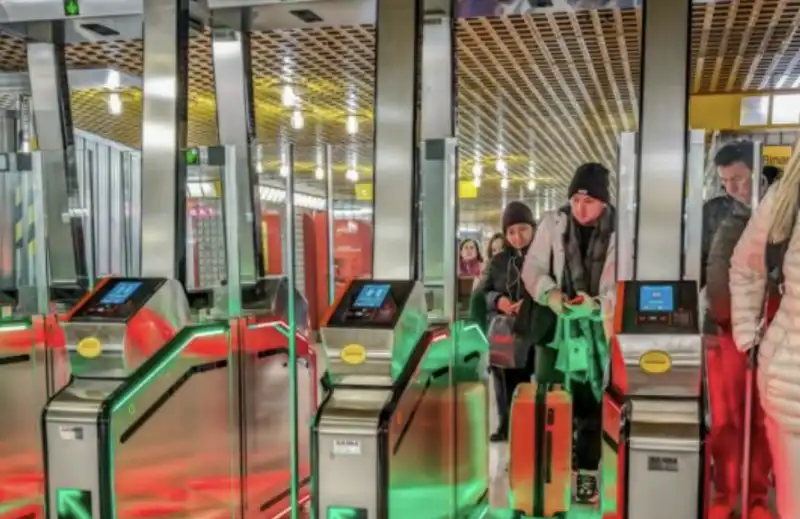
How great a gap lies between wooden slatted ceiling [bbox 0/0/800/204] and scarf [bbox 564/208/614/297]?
101cm

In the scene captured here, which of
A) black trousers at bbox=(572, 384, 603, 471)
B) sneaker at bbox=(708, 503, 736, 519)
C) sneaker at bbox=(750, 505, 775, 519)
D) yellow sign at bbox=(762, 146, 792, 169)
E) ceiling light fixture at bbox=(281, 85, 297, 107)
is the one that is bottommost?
sneaker at bbox=(708, 503, 736, 519)

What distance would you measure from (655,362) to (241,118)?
2553mm

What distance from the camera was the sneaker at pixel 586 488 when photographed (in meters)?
4.29


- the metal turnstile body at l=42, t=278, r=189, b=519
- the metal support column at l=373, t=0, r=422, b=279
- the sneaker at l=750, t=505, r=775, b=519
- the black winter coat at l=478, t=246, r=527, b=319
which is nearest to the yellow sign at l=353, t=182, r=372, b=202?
the black winter coat at l=478, t=246, r=527, b=319

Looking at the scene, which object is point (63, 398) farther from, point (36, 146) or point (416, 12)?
point (36, 146)

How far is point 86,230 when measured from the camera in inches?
184

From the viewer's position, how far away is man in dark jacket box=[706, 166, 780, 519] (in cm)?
357

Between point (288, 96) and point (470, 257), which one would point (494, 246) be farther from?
point (288, 96)

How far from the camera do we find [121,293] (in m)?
3.32

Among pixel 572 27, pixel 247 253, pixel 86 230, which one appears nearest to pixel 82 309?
pixel 247 253

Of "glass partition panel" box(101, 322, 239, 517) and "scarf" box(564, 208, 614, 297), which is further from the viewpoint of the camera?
"scarf" box(564, 208, 614, 297)

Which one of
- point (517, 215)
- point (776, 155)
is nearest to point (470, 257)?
point (517, 215)

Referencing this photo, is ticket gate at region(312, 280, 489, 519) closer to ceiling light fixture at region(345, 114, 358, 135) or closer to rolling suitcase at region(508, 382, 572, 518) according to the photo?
rolling suitcase at region(508, 382, 572, 518)

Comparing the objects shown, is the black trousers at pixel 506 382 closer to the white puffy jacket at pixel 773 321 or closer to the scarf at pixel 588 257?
the scarf at pixel 588 257
